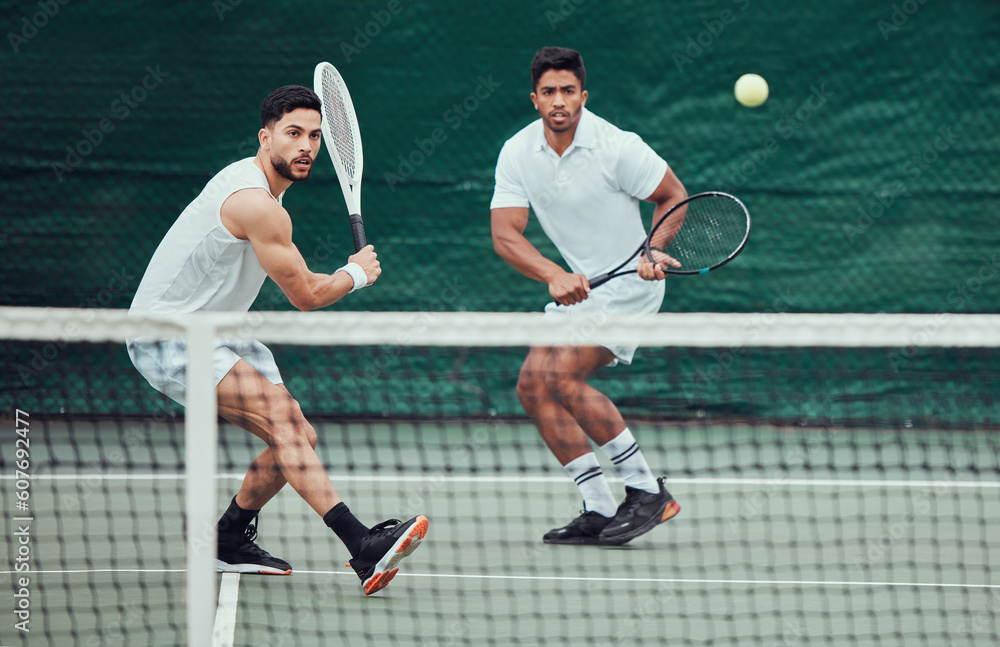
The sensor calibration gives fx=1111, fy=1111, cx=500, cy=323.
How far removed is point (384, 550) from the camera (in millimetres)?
2582

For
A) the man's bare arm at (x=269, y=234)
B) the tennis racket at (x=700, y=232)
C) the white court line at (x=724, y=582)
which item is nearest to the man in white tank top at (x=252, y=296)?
the man's bare arm at (x=269, y=234)

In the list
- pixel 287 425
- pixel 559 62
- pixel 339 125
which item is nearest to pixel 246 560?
pixel 287 425

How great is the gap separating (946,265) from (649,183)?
9.09 feet

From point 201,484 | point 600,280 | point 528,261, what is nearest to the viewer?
point 201,484

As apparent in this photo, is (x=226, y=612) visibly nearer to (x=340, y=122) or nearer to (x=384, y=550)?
(x=384, y=550)

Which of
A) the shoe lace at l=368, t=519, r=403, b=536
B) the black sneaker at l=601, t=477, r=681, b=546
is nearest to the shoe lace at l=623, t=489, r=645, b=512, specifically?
the black sneaker at l=601, t=477, r=681, b=546

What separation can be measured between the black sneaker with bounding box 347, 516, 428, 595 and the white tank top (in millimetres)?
769

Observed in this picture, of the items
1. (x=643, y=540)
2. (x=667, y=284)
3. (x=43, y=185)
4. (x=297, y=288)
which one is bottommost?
(x=643, y=540)

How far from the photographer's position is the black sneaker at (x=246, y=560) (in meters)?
2.95

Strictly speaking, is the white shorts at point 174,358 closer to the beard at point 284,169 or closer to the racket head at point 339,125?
the beard at point 284,169

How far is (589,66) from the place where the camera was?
18.4 ft

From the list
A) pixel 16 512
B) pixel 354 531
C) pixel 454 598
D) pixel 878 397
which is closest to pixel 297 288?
pixel 354 531

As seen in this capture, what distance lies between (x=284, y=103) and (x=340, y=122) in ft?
2.18

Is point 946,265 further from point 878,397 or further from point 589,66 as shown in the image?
point 589,66
